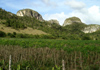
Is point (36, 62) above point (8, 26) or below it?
below

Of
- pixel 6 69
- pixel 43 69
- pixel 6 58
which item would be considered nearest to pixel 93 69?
pixel 43 69

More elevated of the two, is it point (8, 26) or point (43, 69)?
point (8, 26)

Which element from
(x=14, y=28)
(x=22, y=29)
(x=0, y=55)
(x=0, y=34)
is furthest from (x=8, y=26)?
(x=0, y=55)

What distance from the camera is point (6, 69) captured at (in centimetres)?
525

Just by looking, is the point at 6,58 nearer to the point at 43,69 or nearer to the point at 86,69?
the point at 43,69

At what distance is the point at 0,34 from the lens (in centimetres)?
5841

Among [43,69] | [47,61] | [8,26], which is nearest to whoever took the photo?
[43,69]

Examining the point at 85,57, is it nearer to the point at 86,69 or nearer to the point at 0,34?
the point at 86,69

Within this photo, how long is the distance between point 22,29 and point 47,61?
83.2 metres

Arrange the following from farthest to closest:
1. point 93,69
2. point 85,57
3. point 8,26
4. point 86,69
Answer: point 8,26 → point 85,57 → point 93,69 → point 86,69

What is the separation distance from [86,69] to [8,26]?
281 ft

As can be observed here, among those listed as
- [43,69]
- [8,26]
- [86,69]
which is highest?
[8,26]

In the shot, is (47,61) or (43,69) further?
(47,61)

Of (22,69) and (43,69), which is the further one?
(43,69)
